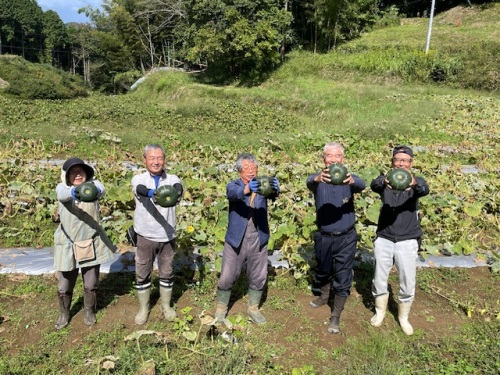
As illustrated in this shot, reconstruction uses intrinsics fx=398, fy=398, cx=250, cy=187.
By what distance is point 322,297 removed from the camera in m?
4.08

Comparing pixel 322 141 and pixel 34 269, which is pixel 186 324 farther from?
pixel 322 141

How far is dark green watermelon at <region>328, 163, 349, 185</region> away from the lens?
3.23 m

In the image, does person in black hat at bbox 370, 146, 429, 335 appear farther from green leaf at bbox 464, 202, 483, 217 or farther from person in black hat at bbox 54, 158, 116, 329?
green leaf at bbox 464, 202, 483, 217

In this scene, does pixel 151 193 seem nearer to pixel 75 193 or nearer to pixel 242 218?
pixel 75 193

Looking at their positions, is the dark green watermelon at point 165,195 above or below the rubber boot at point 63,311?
above

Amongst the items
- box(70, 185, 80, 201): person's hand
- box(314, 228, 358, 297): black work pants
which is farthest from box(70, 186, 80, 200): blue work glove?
box(314, 228, 358, 297): black work pants

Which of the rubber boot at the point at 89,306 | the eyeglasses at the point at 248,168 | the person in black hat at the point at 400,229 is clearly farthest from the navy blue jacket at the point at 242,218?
the rubber boot at the point at 89,306

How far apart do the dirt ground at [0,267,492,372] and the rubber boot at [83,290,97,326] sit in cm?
7

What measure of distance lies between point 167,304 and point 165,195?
1.22 meters

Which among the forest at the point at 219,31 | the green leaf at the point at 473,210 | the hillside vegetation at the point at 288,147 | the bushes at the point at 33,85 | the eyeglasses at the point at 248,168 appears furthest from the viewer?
the bushes at the point at 33,85

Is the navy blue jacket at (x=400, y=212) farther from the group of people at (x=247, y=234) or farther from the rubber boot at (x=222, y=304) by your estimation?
the rubber boot at (x=222, y=304)

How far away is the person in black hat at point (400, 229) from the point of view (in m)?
3.40

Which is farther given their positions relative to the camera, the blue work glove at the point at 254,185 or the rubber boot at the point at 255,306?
the rubber boot at the point at 255,306

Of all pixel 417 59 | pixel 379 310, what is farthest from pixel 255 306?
pixel 417 59
